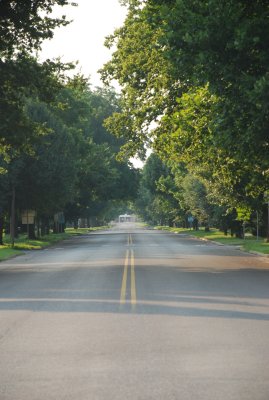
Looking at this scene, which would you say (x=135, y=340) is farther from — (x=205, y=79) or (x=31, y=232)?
(x=31, y=232)

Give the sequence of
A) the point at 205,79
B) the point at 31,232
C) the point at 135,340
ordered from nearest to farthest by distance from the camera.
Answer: the point at 135,340, the point at 205,79, the point at 31,232

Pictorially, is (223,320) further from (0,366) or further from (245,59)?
(245,59)

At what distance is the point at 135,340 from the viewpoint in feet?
34.9

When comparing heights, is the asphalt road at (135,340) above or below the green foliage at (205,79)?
below

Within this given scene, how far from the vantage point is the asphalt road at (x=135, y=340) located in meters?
7.55

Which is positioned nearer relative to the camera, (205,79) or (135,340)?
(135,340)

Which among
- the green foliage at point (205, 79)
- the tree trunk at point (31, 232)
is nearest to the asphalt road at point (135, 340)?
the green foliage at point (205, 79)

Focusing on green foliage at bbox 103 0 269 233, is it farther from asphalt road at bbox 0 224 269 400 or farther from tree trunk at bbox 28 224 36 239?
tree trunk at bbox 28 224 36 239

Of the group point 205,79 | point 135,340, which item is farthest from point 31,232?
point 135,340

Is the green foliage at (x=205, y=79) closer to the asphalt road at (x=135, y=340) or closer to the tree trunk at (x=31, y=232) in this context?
the asphalt road at (x=135, y=340)

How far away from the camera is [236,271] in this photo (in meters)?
25.9

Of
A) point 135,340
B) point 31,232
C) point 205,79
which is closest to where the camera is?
point 135,340

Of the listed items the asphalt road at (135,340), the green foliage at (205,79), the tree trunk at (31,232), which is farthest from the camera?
the tree trunk at (31,232)

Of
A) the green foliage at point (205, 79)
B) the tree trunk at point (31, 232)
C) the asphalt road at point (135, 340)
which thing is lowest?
the asphalt road at point (135, 340)
